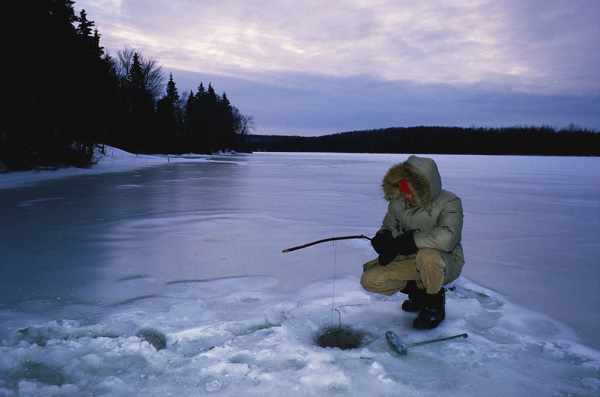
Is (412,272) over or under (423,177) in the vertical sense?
under

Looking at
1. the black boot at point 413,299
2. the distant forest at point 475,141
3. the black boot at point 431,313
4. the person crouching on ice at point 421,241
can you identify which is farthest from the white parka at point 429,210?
the distant forest at point 475,141

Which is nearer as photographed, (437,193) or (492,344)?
(492,344)

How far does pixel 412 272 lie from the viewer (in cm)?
307

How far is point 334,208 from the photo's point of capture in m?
8.45

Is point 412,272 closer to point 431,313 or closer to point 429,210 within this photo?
point 431,313

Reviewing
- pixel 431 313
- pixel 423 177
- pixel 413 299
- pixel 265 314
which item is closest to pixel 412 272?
pixel 413 299

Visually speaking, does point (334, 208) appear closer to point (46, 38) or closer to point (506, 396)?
point (506, 396)

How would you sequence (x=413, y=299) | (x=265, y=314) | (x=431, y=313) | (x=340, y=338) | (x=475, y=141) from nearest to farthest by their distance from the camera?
(x=340, y=338)
(x=431, y=313)
(x=265, y=314)
(x=413, y=299)
(x=475, y=141)

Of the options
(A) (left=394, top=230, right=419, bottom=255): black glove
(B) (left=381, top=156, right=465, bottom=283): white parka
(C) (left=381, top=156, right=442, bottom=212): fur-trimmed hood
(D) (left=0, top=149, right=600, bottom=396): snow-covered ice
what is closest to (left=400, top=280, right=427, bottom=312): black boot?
(D) (left=0, top=149, right=600, bottom=396): snow-covered ice

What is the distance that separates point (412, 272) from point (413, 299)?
26cm

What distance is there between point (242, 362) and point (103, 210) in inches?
259

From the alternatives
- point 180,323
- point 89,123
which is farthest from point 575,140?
point 180,323

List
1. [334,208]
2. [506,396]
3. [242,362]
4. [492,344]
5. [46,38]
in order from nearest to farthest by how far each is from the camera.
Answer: [506,396]
[242,362]
[492,344]
[334,208]
[46,38]

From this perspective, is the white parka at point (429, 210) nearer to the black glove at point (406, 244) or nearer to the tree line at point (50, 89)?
the black glove at point (406, 244)
